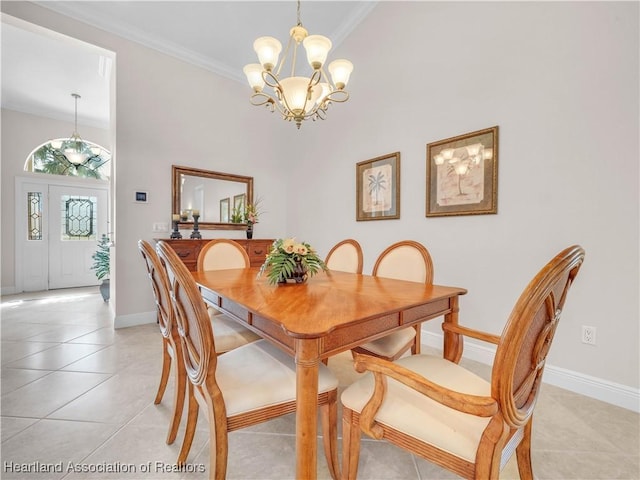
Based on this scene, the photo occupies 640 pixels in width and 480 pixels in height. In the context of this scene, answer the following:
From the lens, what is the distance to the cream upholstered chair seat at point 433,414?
0.78 m

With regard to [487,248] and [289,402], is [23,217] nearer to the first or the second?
[289,402]

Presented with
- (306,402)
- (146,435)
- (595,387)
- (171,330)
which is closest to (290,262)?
(171,330)

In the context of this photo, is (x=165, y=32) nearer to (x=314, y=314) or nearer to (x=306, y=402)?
(x=314, y=314)

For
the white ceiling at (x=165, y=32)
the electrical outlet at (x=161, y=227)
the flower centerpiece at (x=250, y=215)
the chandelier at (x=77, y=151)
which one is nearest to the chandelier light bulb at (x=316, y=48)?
the white ceiling at (x=165, y=32)

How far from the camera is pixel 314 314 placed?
0.98 metres

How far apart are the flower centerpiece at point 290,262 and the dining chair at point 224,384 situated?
0.43 meters

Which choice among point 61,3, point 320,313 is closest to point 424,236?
point 320,313

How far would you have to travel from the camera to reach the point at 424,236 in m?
2.59

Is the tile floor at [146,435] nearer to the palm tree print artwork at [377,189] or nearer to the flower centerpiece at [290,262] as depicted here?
the flower centerpiece at [290,262]

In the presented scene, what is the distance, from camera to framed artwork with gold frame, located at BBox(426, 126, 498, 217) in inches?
84.4

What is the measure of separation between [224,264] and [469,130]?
7.54 ft

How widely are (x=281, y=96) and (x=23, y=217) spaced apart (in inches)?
219

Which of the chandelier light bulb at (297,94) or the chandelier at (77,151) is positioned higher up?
the chandelier at (77,151)

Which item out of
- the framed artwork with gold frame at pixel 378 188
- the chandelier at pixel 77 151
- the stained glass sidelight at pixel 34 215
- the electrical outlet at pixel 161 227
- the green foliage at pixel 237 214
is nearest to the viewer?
the framed artwork with gold frame at pixel 378 188
